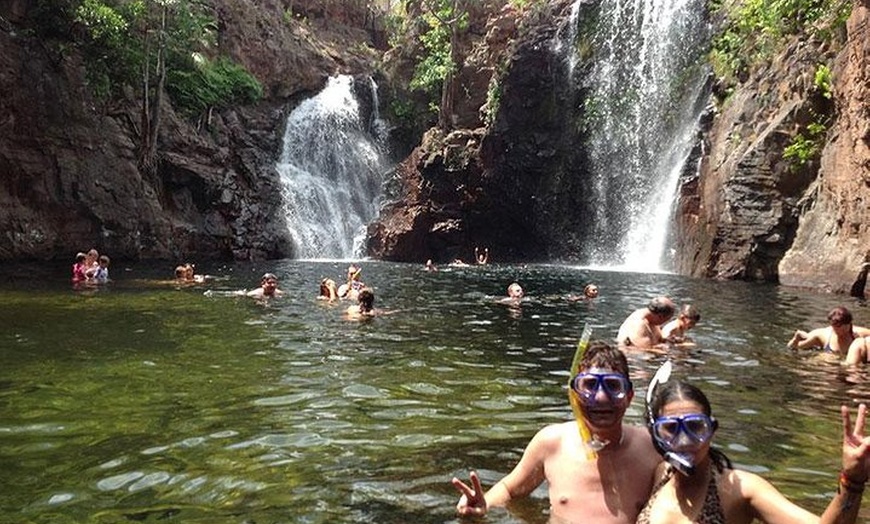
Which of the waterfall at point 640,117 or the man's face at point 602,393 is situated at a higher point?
the waterfall at point 640,117

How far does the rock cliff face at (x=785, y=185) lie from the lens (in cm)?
2028

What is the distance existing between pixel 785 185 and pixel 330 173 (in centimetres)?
2581

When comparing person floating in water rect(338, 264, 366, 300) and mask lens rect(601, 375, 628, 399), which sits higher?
mask lens rect(601, 375, 628, 399)

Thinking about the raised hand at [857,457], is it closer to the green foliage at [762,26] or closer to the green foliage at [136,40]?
the green foliage at [762,26]

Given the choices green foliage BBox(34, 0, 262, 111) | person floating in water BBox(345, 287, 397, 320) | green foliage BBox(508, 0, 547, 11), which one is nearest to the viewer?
person floating in water BBox(345, 287, 397, 320)

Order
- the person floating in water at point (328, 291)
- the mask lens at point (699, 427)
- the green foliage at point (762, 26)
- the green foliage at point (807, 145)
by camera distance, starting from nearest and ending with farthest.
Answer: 1. the mask lens at point (699, 427)
2. the person floating in water at point (328, 291)
3. the green foliage at point (807, 145)
4. the green foliage at point (762, 26)

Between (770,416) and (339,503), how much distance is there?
15.2 ft

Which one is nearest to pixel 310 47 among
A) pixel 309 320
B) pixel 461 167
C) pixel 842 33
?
pixel 461 167

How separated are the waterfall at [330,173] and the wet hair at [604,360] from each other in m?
36.4

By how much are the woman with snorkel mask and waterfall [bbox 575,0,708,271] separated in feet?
98.4

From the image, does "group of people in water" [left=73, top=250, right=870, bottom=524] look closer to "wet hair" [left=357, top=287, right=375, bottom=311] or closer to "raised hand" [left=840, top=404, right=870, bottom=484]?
"raised hand" [left=840, top=404, right=870, bottom=484]

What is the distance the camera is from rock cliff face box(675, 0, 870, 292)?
2028 cm

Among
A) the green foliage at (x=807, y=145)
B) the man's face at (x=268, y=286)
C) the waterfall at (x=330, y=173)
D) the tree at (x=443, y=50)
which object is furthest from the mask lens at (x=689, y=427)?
the tree at (x=443, y=50)

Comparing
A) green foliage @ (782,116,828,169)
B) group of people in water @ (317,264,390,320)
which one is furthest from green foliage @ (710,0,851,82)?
group of people in water @ (317,264,390,320)
